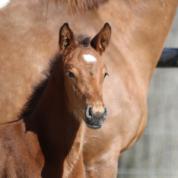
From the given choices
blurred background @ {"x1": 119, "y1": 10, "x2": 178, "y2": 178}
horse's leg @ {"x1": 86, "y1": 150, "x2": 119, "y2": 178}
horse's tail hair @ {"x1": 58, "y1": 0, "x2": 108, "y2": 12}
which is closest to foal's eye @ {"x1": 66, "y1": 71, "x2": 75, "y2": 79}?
horse's leg @ {"x1": 86, "y1": 150, "x2": 119, "y2": 178}

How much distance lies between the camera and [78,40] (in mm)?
3926

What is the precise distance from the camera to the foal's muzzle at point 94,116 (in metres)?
3.58

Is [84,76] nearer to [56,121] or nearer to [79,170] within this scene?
[56,121]

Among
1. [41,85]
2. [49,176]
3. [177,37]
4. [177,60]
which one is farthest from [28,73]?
[177,37]

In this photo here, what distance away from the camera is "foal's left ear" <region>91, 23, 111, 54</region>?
12.7ft

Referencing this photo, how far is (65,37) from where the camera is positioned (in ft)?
12.6

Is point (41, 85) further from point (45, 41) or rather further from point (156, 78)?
point (156, 78)

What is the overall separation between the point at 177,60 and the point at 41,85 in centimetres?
142

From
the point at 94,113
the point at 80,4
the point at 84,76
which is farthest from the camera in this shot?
the point at 80,4

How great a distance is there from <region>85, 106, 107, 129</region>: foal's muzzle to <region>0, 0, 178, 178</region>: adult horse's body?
0.33m

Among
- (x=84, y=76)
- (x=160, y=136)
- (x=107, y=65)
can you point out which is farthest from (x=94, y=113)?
(x=160, y=136)

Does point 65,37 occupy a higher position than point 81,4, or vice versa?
point 65,37

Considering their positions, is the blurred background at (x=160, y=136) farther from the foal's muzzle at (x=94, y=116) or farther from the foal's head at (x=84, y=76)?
the foal's muzzle at (x=94, y=116)

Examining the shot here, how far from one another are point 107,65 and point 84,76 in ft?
1.50
